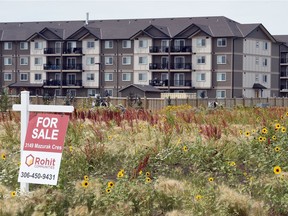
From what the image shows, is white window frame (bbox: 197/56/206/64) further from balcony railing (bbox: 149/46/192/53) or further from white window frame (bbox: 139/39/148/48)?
white window frame (bbox: 139/39/148/48)

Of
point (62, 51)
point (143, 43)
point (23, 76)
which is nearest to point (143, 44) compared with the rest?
point (143, 43)

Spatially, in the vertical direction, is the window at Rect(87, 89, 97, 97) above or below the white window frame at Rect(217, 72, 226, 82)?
below

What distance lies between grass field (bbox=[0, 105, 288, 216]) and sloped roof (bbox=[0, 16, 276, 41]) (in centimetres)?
5867

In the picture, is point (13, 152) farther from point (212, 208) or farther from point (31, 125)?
point (212, 208)

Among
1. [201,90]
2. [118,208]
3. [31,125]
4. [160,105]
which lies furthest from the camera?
[201,90]

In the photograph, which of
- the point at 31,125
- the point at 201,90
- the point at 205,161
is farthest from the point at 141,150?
the point at 201,90

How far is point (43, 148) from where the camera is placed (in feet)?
25.5

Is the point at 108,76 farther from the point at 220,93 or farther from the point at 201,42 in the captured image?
the point at 220,93

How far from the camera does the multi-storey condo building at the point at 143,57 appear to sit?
237 feet

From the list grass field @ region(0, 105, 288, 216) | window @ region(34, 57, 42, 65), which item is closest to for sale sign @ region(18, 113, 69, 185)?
grass field @ region(0, 105, 288, 216)

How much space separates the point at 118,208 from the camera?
7.41 metres

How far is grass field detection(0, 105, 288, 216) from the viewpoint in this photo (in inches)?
297

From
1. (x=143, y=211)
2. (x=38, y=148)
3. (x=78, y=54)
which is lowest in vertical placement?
(x=143, y=211)

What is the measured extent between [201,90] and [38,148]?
65.8 meters
